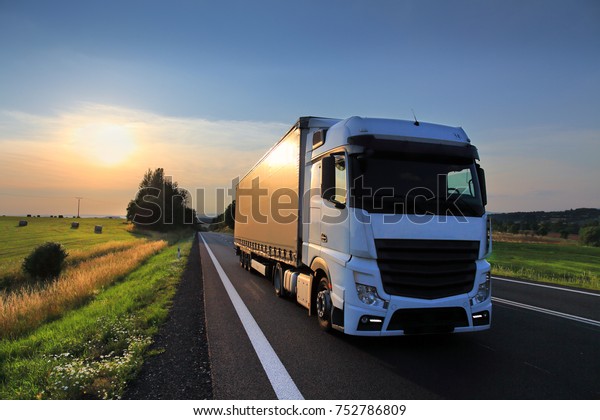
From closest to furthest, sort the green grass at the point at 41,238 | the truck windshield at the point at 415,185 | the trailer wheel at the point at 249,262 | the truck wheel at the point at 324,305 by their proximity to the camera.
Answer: the truck windshield at the point at 415,185 < the truck wheel at the point at 324,305 < the trailer wheel at the point at 249,262 < the green grass at the point at 41,238

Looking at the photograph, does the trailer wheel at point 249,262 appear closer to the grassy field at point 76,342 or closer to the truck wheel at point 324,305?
the grassy field at point 76,342

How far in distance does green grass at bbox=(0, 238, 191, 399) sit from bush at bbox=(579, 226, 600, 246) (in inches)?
2706

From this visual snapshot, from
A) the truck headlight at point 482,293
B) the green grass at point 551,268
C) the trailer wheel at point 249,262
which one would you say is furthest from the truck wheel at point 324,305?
the green grass at point 551,268

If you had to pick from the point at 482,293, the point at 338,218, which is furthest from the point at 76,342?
the point at 482,293

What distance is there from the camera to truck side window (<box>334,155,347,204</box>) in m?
5.67

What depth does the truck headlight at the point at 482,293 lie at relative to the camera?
5.41m

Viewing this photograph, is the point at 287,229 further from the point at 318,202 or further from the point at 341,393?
the point at 341,393

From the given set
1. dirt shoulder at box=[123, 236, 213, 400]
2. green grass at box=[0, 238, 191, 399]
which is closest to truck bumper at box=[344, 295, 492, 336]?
dirt shoulder at box=[123, 236, 213, 400]

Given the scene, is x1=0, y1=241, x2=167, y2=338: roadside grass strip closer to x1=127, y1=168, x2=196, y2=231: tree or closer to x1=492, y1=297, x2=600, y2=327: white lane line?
x1=492, y1=297, x2=600, y2=327: white lane line

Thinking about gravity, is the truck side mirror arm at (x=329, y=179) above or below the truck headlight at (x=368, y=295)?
above

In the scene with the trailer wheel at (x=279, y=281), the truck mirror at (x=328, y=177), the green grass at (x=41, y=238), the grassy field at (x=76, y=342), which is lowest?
the green grass at (x=41, y=238)

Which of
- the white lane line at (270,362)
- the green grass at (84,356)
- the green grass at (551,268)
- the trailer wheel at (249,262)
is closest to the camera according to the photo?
the white lane line at (270,362)
